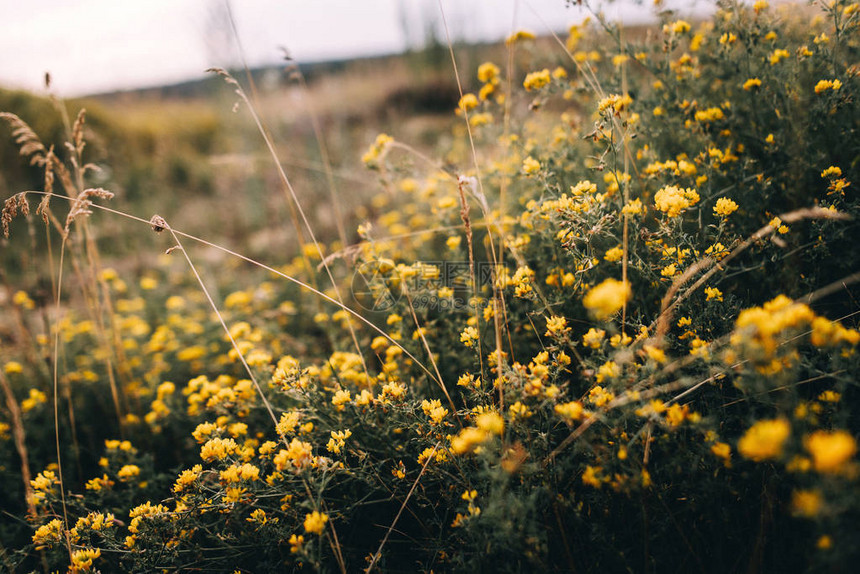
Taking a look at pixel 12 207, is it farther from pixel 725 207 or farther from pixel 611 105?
pixel 725 207

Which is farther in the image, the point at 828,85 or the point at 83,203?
the point at 828,85

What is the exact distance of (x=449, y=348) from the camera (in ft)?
6.66

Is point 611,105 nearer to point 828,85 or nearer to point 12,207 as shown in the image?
point 828,85

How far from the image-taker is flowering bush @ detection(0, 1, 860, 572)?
116 centimetres

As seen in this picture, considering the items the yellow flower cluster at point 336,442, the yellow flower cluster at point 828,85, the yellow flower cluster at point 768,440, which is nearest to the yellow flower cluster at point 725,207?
the yellow flower cluster at point 828,85

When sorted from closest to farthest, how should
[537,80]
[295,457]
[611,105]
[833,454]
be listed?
[833,454] < [295,457] < [611,105] < [537,80]

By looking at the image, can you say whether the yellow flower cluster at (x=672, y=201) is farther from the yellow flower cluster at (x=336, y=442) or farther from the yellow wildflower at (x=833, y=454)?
the yellow flower cluster at (x=336, y=442)

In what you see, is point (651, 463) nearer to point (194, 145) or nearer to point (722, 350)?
point (722, 350)

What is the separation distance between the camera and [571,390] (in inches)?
67.4

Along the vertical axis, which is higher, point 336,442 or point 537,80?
point 537,80

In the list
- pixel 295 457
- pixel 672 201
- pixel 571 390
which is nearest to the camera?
pixel 295 457

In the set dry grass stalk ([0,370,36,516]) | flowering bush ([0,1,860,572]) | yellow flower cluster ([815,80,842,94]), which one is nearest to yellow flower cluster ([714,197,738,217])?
flowering bush ([0,1,860,572])

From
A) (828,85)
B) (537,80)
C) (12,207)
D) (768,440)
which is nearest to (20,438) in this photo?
(12,207)

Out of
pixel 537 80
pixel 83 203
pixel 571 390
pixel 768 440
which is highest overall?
pixel 537 80
